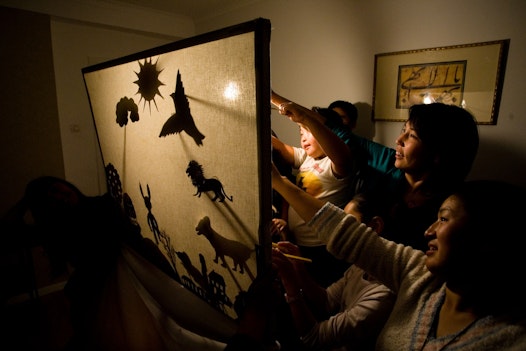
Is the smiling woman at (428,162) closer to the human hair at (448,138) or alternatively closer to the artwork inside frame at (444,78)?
the human hair at (448,138)

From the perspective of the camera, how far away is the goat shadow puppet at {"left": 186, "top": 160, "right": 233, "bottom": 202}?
652 millimetres

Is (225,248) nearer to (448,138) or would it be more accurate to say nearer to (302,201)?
(302,201)

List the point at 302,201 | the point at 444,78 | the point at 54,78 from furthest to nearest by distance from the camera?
the point at 54,78 → the point at 444,78 → the point at 302,201

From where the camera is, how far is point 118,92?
3.00 feet

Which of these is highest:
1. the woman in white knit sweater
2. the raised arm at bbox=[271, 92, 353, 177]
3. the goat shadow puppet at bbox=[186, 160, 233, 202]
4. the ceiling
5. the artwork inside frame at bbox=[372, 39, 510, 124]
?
the ceiling

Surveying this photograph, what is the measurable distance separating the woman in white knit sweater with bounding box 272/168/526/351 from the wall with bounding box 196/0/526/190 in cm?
148

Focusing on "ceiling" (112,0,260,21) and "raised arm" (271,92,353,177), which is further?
"ceiling" (112,0,260,21)

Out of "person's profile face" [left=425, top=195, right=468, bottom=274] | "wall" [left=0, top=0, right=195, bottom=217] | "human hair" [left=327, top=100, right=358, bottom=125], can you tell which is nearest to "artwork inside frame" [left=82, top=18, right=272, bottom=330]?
"person's profile face" [left=425, top=195, right=468, bottom=274]

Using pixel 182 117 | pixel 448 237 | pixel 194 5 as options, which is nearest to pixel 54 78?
pixel 194 5

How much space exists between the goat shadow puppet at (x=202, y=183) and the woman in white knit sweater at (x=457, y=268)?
0.25 metres

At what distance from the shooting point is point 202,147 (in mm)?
654

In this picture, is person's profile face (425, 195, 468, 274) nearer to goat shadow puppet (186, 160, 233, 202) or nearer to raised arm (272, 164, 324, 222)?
raised arm (272, 164, 324, 222)

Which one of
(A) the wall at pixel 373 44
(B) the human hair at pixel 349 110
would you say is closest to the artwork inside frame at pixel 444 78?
(A) the wall at pixel 373 44

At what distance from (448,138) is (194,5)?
131 inches
